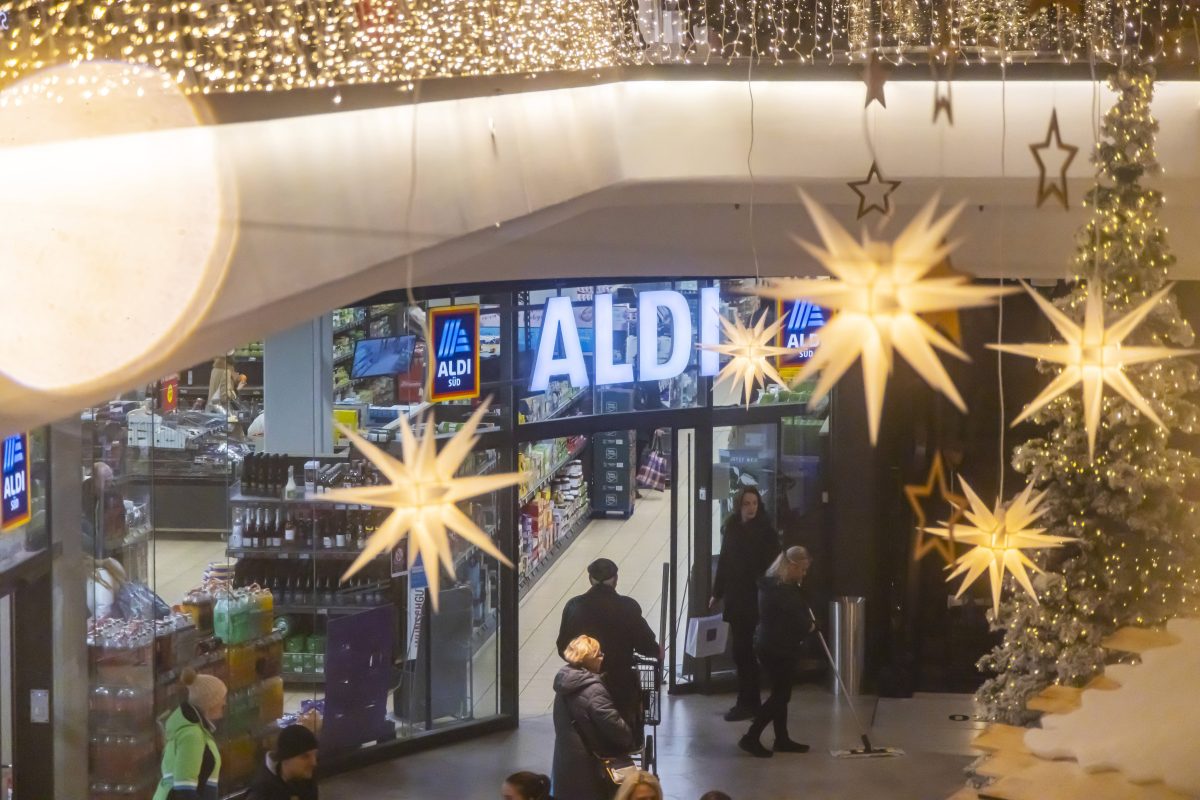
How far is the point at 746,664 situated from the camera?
1026cm

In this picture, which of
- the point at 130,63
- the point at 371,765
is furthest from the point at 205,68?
the point at 371,765

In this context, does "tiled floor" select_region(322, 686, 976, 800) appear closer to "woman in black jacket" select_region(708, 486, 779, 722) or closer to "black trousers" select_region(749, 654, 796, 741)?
"black trousers" select_region(749, 654, 796, 741)

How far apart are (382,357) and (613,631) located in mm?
2266

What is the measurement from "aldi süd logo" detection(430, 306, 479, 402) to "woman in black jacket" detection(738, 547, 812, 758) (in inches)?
90.2

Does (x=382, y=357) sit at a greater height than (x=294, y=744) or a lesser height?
greater

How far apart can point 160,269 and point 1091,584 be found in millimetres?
5058

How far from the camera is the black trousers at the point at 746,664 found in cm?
→ 1021

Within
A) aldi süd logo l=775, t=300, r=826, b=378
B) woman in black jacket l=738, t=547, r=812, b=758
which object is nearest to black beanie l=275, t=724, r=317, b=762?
woman in black jacket l=738, t=547, r=812, b=758

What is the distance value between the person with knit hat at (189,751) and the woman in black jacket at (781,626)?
349cm

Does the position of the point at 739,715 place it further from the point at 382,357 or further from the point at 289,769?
the point at 289,769

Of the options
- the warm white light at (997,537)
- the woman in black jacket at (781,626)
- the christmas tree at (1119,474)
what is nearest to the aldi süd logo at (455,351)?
the woman in black jacket at (781,626)

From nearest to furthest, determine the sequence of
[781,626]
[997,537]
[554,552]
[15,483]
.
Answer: [997,537] < [15,483] < [781,626] < [554,552]

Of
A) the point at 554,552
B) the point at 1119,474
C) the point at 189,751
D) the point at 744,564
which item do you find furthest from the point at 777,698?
the point at 554,552

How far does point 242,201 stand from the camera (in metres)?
4.16
